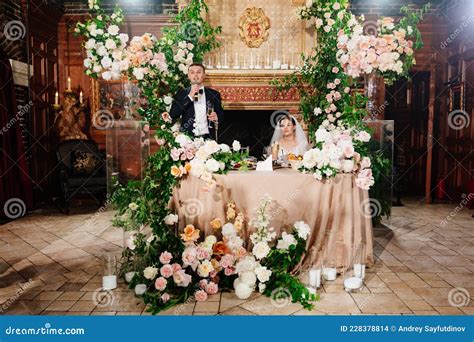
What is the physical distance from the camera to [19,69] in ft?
20.9

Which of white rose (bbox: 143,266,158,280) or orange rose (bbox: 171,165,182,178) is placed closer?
white rose (bbox: 143,266,158,280)

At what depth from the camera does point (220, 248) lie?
131 inches

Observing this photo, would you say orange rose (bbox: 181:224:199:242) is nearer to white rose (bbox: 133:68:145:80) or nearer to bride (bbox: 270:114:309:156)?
white rose (bbox: 133:68:145:80)

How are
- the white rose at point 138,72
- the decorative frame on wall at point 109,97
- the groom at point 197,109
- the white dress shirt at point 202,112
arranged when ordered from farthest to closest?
the decorative frame on wall at point 109,97, the white dress shirt at point 202,112, the groom at point 197,109, the white rose at point 138,72

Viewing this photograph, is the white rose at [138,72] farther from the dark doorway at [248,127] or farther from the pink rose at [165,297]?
the dark doorway at [248,127]

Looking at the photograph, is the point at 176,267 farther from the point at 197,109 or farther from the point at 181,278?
the point at 197,109

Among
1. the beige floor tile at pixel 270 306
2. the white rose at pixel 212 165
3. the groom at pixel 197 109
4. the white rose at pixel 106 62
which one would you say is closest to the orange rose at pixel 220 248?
the beige floor tile at pixel 270 306

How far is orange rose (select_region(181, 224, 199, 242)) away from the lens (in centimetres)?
325

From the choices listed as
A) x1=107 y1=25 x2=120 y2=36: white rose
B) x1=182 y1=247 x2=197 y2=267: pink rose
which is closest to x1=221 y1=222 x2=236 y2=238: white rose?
x1=182 y1=247 x2=197 y2=267: pink rose

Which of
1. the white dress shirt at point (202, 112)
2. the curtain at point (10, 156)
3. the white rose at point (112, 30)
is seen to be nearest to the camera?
the white rose at point (112, 30)

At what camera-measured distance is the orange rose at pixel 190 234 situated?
325 centimetres

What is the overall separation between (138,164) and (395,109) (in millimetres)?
5570

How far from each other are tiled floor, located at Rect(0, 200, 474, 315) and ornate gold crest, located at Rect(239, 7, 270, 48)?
3375mm

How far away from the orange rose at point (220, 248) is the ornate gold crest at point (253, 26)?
4223 mm
